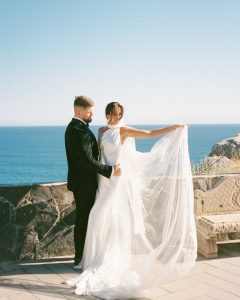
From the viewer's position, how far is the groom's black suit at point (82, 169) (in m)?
4.74

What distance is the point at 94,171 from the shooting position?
491cm

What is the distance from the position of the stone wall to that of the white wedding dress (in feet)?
2.78

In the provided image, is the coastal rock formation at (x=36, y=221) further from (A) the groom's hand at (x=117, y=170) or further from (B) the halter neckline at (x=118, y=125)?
(B) the halter neckline at (x=118, y=125)

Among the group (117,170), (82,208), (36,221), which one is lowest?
(36,221)

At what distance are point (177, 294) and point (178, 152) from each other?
169 cm

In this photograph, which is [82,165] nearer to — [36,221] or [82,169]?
[82,169]

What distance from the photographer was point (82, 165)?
15.9ft

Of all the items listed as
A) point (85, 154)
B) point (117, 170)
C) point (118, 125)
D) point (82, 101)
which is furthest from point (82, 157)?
point (82, 101)

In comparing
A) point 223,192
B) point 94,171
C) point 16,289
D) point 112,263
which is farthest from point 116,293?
point 223,192

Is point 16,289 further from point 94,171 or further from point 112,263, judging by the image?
point 94,171

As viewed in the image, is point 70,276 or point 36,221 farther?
point 36,221

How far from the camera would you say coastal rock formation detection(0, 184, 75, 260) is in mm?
5422

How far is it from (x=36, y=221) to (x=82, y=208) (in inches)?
35.6

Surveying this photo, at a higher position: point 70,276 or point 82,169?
point 82,169
